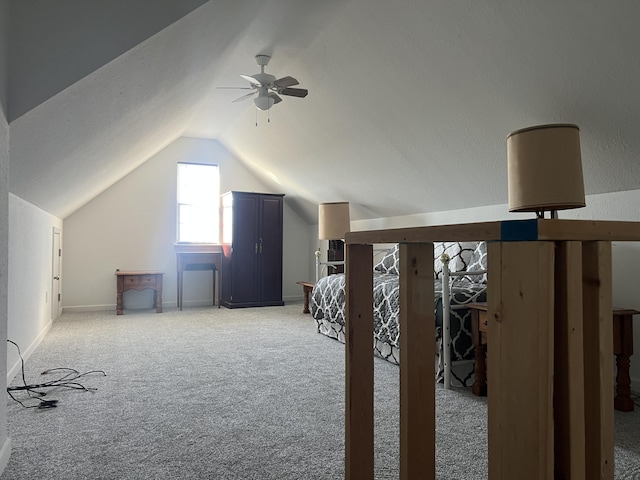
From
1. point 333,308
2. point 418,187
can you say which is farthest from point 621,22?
point 333,308

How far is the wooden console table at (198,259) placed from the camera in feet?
21.2

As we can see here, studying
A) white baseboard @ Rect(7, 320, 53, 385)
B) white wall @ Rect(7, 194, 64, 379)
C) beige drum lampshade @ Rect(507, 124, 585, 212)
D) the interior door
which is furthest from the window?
beige drum lampshade @ Rect(507, 124, 585, 212)

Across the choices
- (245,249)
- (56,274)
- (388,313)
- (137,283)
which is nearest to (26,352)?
(56,274)

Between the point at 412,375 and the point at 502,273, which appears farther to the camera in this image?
the point at 412,375

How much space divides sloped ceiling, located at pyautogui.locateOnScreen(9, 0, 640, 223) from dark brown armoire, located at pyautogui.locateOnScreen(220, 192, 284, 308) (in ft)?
6.31

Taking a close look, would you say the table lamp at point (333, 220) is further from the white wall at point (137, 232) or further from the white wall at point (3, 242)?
the white wall at point (3, 242)

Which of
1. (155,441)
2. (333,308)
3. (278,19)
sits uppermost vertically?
(278,19)

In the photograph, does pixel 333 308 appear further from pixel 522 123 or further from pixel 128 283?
pixel 128 283

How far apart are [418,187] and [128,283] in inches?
153

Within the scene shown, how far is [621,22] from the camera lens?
79.6 inches

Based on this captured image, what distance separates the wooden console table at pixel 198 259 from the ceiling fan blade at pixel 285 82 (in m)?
3.44

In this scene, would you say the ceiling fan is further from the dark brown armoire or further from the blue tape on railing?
the blue tape on railing

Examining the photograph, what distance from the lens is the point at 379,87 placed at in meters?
3.47

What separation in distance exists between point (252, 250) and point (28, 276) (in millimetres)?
3278
